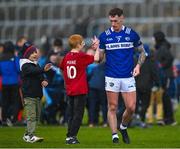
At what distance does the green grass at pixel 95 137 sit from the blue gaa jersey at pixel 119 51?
3.98 ft

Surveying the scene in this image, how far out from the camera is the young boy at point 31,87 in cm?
1684

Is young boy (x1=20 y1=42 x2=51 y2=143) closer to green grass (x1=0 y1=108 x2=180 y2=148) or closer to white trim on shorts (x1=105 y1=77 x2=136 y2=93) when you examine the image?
green grass (x1=0 y1=108 x2=180 y2=148)

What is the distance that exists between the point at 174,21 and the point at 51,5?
647 centimetres

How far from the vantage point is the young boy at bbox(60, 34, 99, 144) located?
656 inches

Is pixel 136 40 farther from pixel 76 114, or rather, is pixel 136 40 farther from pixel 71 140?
pixel 71 140

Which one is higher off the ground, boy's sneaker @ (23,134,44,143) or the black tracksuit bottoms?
the black tracksuit bottoms

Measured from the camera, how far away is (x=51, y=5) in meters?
50.6

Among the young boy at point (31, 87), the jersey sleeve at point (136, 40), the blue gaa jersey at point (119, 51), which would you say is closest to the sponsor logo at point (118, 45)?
the blue gaa jersey at point (119, 51)

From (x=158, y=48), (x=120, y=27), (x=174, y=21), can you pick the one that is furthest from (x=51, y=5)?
(x=120, y=27)

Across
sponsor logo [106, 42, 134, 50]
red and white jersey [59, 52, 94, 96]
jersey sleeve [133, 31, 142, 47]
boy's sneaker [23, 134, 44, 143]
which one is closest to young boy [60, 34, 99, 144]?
red and white jersey [59, 52, 94, 96]

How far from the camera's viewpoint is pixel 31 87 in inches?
668

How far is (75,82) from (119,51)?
90 centimetres

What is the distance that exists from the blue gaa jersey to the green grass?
1212mm

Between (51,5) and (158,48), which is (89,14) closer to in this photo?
(51,5)
